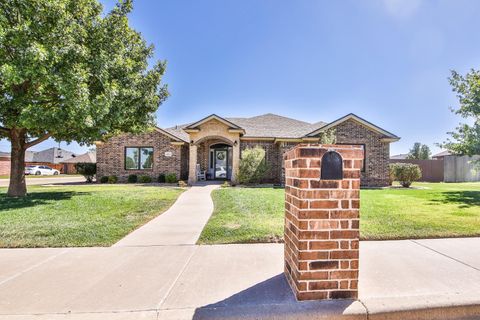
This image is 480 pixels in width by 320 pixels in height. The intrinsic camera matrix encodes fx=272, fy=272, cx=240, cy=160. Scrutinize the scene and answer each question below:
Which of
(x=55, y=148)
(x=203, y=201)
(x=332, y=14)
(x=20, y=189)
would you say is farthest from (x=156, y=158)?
(x=55, y=148)

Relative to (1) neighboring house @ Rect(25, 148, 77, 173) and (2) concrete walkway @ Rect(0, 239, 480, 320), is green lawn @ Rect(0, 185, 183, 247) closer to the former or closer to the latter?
(2) concrete walkway @ Rect(0, 239, 480, 320)

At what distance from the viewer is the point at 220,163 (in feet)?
67.8

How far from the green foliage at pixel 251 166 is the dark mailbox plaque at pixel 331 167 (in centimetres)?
1302

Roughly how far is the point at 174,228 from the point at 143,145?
1414 cm

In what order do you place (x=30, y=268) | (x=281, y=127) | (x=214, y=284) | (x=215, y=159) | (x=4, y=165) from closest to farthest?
(x=214, y=284) → (x=30, y=268) → (x=281, y=127) → (x=215, y=159) → (x=4, y=165)

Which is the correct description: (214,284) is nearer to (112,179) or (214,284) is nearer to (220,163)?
(112,179)

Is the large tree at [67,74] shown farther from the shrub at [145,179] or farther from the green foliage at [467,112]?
the green foliage at [467,112]

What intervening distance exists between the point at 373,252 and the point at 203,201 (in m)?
6.58

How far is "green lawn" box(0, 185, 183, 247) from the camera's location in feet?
16.1

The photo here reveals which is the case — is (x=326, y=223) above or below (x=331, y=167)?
below

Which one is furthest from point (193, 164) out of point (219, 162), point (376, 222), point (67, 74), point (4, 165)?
point (4, 165)

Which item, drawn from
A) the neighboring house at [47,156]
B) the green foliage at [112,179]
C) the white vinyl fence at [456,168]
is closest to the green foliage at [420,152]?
the white vinyl fence at [456,168]

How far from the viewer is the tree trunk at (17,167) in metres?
10.4

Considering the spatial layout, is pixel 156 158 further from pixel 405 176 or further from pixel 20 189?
pixel 405 176
